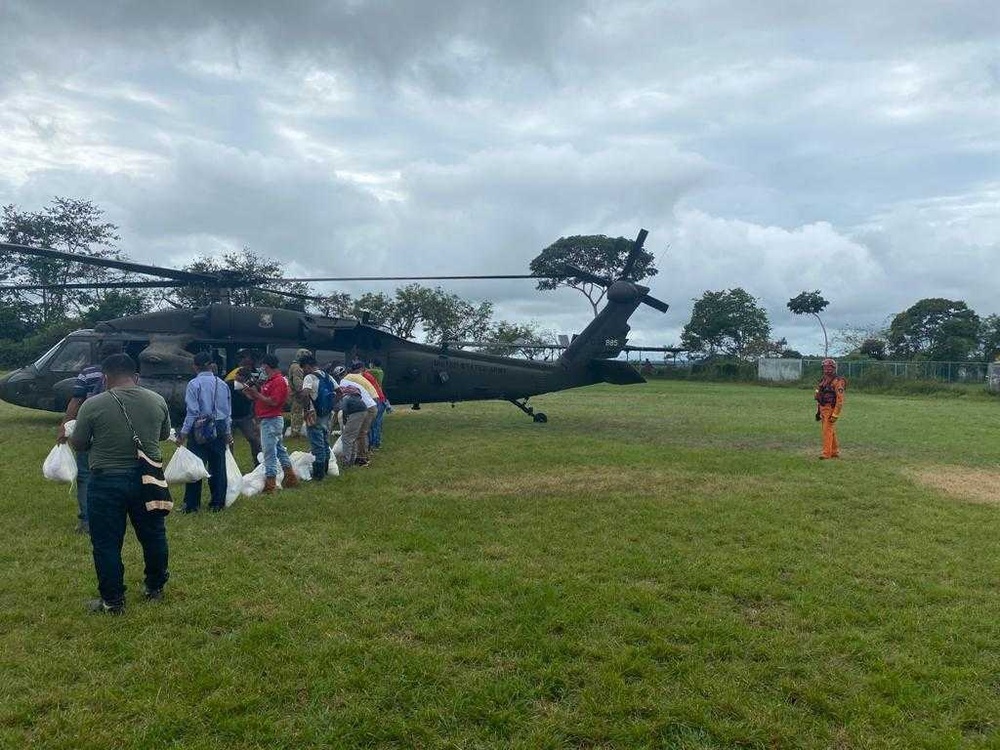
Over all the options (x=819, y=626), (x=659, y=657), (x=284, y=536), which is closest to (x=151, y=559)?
(x=284, y=536)

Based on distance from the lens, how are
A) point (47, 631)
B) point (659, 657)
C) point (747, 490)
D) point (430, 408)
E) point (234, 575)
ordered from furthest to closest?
point (430, 408), point (747, 490), point (234, 575), point (47, 631), point (659, 657)

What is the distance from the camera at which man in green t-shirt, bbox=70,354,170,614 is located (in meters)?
4.49

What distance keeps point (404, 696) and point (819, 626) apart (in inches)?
106

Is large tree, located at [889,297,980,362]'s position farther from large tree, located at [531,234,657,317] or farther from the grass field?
the grass field

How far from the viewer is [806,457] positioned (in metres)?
11.5

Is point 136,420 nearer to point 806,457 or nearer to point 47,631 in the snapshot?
point 47,631

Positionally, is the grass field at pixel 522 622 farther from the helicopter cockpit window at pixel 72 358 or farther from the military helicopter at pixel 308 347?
the helicopter cockpit window at pixel 72 358

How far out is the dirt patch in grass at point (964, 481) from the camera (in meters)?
8.45

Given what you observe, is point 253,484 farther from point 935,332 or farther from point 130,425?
point 935,332

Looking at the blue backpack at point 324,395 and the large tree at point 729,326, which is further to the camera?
the large tree at point 729,326

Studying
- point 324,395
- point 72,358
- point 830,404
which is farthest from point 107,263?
point 830,404

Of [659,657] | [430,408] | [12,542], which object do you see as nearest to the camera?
[659,657]

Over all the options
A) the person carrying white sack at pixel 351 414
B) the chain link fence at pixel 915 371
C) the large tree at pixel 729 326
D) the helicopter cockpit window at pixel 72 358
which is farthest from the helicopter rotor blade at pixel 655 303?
the large tree at pixel 729 326

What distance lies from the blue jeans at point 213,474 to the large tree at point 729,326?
47648 millimetres
